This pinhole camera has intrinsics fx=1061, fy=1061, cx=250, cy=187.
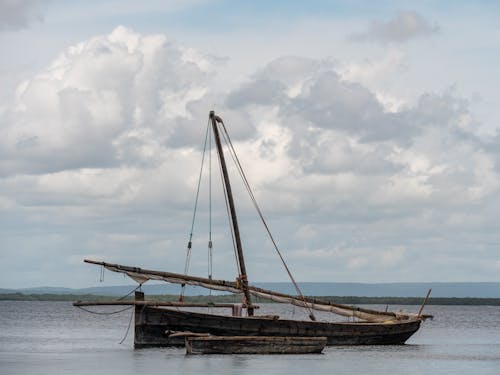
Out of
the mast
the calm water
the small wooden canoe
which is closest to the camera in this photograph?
the calm water

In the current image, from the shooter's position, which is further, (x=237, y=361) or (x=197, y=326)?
(x=197, y=326)

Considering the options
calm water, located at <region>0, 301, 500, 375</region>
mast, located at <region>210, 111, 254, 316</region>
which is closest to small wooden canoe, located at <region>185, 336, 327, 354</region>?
calm water, located at <region>0, 301, 500, 375</region>

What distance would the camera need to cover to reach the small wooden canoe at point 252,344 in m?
59.5

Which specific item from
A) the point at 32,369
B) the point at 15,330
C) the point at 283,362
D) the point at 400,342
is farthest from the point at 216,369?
the point at 15,330

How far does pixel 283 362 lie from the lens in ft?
188

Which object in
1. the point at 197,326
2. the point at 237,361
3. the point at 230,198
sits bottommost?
the point at 237,361

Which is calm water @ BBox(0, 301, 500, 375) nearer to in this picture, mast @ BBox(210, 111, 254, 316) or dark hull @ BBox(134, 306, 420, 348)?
dark hull @ BBox(134, 306, 420, 348)

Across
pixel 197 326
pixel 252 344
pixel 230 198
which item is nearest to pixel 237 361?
pixel 252 344

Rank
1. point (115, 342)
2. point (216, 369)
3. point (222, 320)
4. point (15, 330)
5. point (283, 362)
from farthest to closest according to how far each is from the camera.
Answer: point (15, 330) < point (115, 342) < point (222, 320) < point (283, 362) < point (216, 369)

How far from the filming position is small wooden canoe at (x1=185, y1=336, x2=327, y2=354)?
195ft

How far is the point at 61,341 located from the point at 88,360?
24.2 metres

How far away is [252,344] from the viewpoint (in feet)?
198

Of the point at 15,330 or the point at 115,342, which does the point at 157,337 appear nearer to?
the point at 115,342

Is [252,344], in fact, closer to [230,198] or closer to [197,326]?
[197,326]
